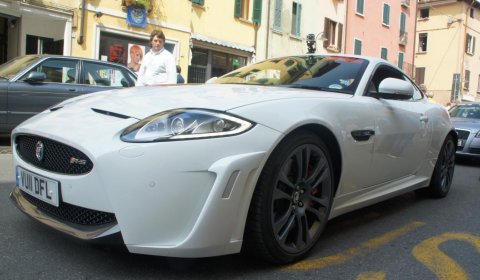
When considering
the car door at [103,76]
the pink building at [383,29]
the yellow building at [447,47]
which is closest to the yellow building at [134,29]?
the car door at [103,76]

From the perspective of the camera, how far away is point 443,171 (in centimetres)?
504

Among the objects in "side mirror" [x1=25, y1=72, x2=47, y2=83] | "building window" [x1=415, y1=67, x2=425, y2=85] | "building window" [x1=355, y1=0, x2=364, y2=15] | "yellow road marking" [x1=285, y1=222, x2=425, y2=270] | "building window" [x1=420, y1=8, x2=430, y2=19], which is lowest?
"yellow road marking" [x1=285, y1=222, x2=425, y2=270]

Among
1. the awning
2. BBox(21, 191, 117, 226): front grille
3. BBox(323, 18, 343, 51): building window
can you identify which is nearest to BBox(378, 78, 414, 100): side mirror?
BBox(21, 191, 117, 226): front grille

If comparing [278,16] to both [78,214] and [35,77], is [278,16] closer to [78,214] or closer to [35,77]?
[35,77]

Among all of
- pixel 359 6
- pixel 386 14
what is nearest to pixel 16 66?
pixel 359 6

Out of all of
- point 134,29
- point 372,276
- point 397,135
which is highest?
point 134,29

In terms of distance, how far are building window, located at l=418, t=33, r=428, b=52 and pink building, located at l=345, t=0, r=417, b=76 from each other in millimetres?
5891

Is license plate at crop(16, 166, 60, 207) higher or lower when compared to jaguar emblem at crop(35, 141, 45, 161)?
lower

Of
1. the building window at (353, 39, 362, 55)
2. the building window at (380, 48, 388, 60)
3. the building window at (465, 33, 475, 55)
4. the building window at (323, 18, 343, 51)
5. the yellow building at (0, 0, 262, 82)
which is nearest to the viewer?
the yellow building at (0, 0, 262, 82)

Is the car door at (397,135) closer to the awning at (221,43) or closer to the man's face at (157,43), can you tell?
the man's face at (157,43)

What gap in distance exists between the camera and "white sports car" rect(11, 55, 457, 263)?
226cm

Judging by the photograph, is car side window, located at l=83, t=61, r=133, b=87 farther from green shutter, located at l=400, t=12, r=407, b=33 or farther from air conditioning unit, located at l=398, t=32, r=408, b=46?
green shutter, located at l=400, t=12, r=407, b=33

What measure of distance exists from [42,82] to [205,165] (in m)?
6.03

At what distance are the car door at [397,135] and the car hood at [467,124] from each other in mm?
4972
